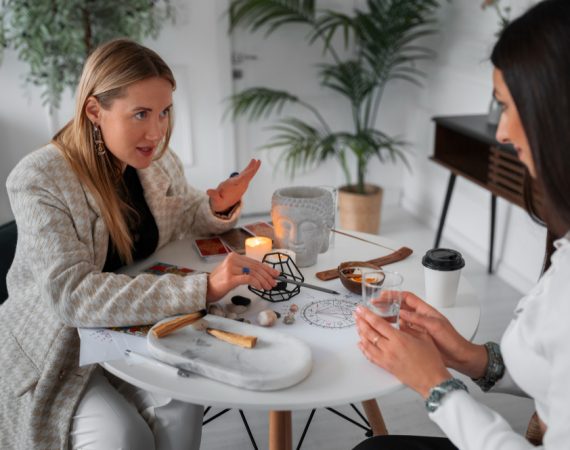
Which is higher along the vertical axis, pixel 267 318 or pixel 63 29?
pixel 63 29

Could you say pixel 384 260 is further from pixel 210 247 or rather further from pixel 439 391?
pixel 439 391

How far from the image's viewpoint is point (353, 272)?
149 centimetres

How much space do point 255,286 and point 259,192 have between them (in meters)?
2.76

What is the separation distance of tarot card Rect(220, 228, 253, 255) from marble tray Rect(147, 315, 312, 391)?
45 centimetres

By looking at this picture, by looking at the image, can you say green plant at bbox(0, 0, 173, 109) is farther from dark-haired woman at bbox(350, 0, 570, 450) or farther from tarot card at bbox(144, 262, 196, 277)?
dark-haired woman at bbox(350, 0, 570, 450)

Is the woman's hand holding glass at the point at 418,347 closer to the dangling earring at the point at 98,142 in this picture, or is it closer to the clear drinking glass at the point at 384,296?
the clear drinking glass at the point at 384,296

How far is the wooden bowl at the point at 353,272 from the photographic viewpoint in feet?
4.66

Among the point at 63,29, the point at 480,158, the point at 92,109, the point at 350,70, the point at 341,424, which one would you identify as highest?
the point at 63,29

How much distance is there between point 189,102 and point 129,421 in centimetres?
264

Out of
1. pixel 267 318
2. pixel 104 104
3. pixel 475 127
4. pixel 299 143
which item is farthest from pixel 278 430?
pixel 299 143

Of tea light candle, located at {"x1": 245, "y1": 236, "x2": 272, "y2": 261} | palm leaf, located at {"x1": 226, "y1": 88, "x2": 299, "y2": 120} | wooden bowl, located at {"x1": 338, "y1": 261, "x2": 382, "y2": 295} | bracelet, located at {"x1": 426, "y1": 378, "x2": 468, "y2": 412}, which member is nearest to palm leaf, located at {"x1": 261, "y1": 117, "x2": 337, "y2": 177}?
palm leaf, located at {"x1": 226, "y1": 88, "x2": 299, "y2": 120}

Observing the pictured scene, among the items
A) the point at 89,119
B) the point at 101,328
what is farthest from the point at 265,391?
the point at 89,119

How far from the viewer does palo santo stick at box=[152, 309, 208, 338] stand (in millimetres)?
1207

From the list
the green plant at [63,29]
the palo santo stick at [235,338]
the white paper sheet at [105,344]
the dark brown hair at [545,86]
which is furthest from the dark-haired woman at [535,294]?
the green plant at [63,29]
